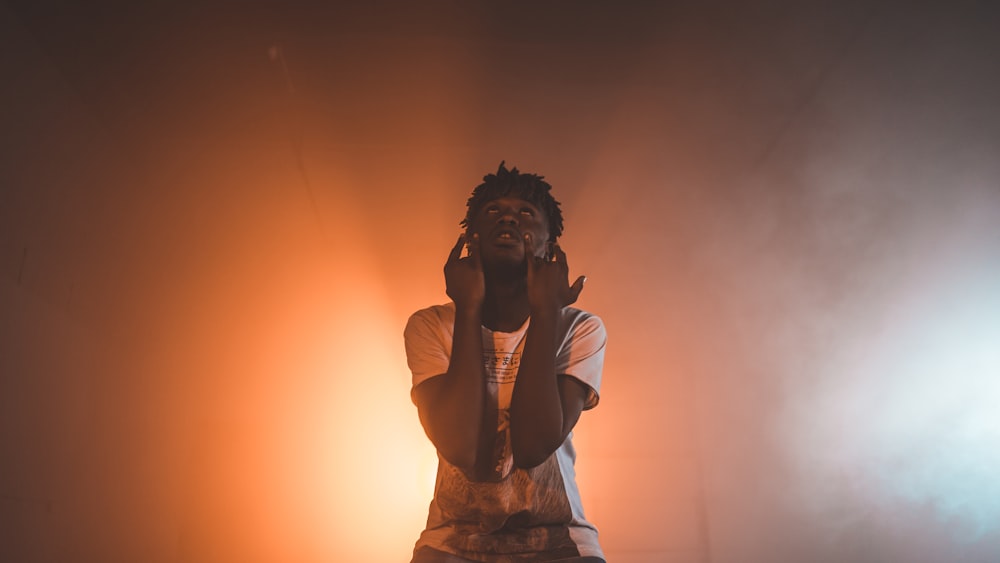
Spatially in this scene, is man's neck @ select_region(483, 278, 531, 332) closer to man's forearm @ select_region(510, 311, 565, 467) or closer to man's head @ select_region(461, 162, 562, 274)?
man's head @ select_region(461, 162, 562, 274)

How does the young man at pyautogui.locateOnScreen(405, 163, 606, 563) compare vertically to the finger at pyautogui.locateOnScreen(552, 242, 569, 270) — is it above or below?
below

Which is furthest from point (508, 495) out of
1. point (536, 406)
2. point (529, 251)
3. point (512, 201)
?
point (512, 201)

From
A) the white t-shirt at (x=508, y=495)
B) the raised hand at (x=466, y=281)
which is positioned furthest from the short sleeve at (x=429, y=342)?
the raised hand at (x=466, y=281)

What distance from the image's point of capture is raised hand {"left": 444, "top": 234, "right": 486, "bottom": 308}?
1.22 meters

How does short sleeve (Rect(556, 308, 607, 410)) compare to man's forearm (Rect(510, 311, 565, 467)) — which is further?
short sleeve (Rect(556, 308, 607, 410))

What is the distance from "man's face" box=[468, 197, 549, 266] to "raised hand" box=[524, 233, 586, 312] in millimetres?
42

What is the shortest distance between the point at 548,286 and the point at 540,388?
150mm

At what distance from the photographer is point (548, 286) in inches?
47.3

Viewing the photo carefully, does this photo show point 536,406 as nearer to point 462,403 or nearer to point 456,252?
point 462,403

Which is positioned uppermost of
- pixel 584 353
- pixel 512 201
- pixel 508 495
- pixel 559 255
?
pixel 512 201

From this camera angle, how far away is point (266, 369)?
2.31 metres

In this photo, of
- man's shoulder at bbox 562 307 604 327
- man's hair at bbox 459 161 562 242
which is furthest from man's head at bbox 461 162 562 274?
man's shoulder at bbox 562 307 604 327

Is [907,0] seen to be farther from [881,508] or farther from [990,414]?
[881,508]

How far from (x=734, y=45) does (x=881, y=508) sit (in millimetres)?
1374
